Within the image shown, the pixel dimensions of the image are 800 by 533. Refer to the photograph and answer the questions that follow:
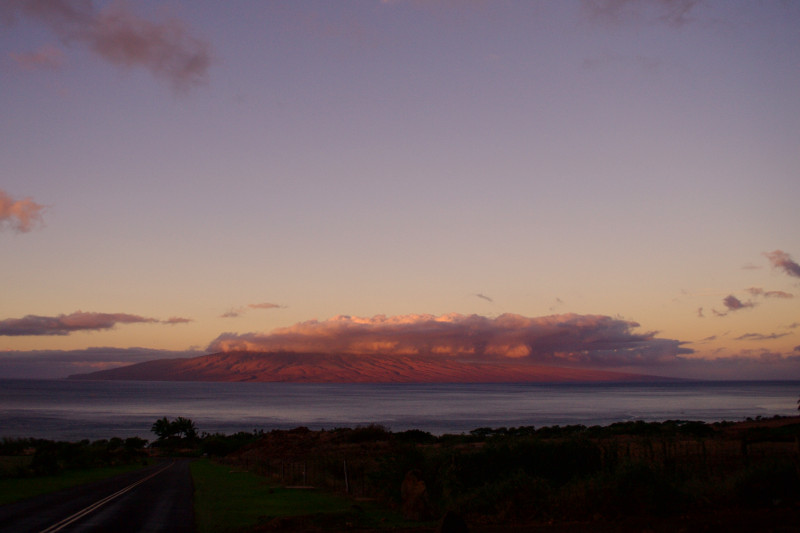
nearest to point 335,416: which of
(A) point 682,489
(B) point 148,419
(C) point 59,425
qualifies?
(B) point 148,419

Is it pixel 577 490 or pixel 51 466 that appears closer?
pixel 577 490

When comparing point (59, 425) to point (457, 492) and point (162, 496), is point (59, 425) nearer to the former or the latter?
point (162, 496)

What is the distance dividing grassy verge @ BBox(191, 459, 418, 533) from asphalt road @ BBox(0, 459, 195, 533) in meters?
0.63

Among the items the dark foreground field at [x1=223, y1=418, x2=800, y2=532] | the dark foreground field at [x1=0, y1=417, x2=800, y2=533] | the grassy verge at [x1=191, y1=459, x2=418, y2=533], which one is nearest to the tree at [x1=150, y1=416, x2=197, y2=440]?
the dark foreground field at [x1=0, y1=417, x2=800, y2=533]

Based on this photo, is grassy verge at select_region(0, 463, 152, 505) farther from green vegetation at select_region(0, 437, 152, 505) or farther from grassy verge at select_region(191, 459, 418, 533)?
grassy verge at select_region(191, 459, 418, 533)

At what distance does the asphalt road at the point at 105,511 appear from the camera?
1592 centimetres

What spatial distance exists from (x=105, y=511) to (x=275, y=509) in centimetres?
528

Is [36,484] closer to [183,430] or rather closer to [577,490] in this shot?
[577,490]

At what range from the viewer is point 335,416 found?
431 feet

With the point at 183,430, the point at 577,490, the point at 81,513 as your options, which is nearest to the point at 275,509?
the point at 81,513

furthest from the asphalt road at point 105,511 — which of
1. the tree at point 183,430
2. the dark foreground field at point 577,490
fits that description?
the tree at point 183,430

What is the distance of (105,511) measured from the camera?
19156 mm

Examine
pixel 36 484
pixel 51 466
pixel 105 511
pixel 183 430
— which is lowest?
pixel 183 430

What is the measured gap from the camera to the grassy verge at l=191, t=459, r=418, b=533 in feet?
52.6
